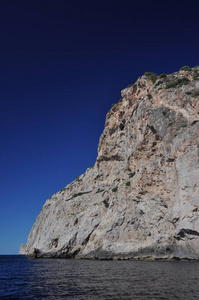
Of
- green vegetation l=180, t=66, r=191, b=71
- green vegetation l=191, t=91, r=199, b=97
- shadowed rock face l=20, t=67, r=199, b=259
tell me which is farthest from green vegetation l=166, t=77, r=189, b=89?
green vegetation l=180, t=66, r=191, b=71

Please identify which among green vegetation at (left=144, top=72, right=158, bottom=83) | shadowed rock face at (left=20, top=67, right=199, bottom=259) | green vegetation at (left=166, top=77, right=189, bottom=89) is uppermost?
green vegetation at (left=144, top=72, right=158, bottom=83)

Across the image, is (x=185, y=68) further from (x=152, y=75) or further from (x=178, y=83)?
(x=178, y=83)

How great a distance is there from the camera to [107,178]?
67125 millimetres

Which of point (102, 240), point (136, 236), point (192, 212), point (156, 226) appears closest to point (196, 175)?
point (192, 212)

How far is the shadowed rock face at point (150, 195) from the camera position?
3634 centimetres

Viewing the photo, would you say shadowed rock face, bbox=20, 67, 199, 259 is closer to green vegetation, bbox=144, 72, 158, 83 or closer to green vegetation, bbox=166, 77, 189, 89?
green vegetation, bbox=166, 77, 189, 89

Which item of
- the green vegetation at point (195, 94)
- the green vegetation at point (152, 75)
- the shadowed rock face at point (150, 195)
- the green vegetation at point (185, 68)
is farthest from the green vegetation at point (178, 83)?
the green vegetation at point (185, 68)

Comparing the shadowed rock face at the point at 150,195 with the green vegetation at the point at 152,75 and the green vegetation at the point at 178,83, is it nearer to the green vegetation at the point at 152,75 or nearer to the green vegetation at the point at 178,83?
the green vegetation at the point at 178,83

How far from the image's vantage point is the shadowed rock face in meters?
36.3

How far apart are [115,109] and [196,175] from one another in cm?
3827

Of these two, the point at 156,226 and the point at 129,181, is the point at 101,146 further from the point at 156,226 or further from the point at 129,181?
the point at 156,226

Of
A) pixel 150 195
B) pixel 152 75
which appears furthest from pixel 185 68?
pixel 150 195

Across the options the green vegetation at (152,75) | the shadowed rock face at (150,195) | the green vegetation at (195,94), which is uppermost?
the green vegetation at (152,75)

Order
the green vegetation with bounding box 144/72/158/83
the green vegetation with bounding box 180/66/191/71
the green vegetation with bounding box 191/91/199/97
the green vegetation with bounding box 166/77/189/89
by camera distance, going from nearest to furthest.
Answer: the green vegetation with bounding box 191/91/199/97 < the green vegetation with bounding box 166/77/189/89 < the green vegetation with bounding box 180/66/191/71 < the green vegetation with bounding box 144/72/158/83
